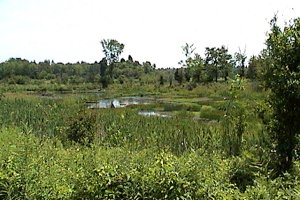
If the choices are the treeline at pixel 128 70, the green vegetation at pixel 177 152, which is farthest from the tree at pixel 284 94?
the treeline at pixel 128 70

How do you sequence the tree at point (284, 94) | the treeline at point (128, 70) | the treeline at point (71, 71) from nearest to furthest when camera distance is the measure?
1. the tree at point (284, 94)
2. the treeline at point (128, 70)
3. the treeline at point (71, 71)

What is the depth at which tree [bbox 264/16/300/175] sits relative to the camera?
7.24 metres

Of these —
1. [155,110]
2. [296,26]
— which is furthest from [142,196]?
[155,110]

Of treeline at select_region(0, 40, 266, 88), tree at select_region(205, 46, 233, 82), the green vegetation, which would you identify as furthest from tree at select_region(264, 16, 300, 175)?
tree at select_region(205, 46, 233, 82)

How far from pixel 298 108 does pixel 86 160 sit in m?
4.03

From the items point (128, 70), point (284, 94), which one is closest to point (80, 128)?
point (284, 94)

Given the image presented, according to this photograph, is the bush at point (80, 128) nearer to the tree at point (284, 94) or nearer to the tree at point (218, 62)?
the tree at point (284, 94)

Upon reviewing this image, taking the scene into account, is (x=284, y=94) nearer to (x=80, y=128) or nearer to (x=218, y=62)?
(x=80, y=128)

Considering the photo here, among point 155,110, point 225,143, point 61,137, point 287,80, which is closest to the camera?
point 287,80

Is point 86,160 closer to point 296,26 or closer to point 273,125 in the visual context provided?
point 273,125

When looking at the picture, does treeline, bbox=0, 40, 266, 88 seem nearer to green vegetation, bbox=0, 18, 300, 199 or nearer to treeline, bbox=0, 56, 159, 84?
treeline, bbox=0, 56, 159, 84

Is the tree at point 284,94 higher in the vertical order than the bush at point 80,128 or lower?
higher

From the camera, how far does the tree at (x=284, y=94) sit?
285 inches

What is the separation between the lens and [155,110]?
25031mm
